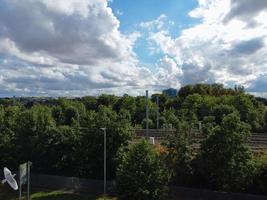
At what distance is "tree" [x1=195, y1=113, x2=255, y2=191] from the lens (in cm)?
3322

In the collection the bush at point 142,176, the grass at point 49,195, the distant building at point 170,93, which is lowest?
the grass at point 49,195

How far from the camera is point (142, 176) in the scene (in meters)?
32.8

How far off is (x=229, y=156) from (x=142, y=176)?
7185mm

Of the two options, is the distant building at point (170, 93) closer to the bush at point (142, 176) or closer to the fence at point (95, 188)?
the fence at point (95, 188)

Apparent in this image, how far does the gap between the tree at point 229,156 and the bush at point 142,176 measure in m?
4.00

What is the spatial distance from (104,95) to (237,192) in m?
93.5

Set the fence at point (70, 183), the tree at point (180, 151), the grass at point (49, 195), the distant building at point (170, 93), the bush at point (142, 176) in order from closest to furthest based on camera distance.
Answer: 1. the bush at point (142, 176)
2. the tree at point (180, 151)
3. the grass at point (49, 195)
4. the fence at point (70, 183)
5. the distant building at point (170, 93)

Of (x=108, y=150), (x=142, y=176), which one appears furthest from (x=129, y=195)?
(x=108, y=150)

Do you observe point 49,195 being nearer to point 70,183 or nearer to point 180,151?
point 70,183

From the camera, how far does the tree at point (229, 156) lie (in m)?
33.2

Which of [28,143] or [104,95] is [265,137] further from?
[104,95]

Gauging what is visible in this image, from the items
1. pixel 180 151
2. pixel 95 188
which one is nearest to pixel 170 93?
pixel 95 188

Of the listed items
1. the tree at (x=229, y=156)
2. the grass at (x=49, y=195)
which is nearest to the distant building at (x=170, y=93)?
the grass at (x=49, y=195)

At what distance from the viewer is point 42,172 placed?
45.8m
